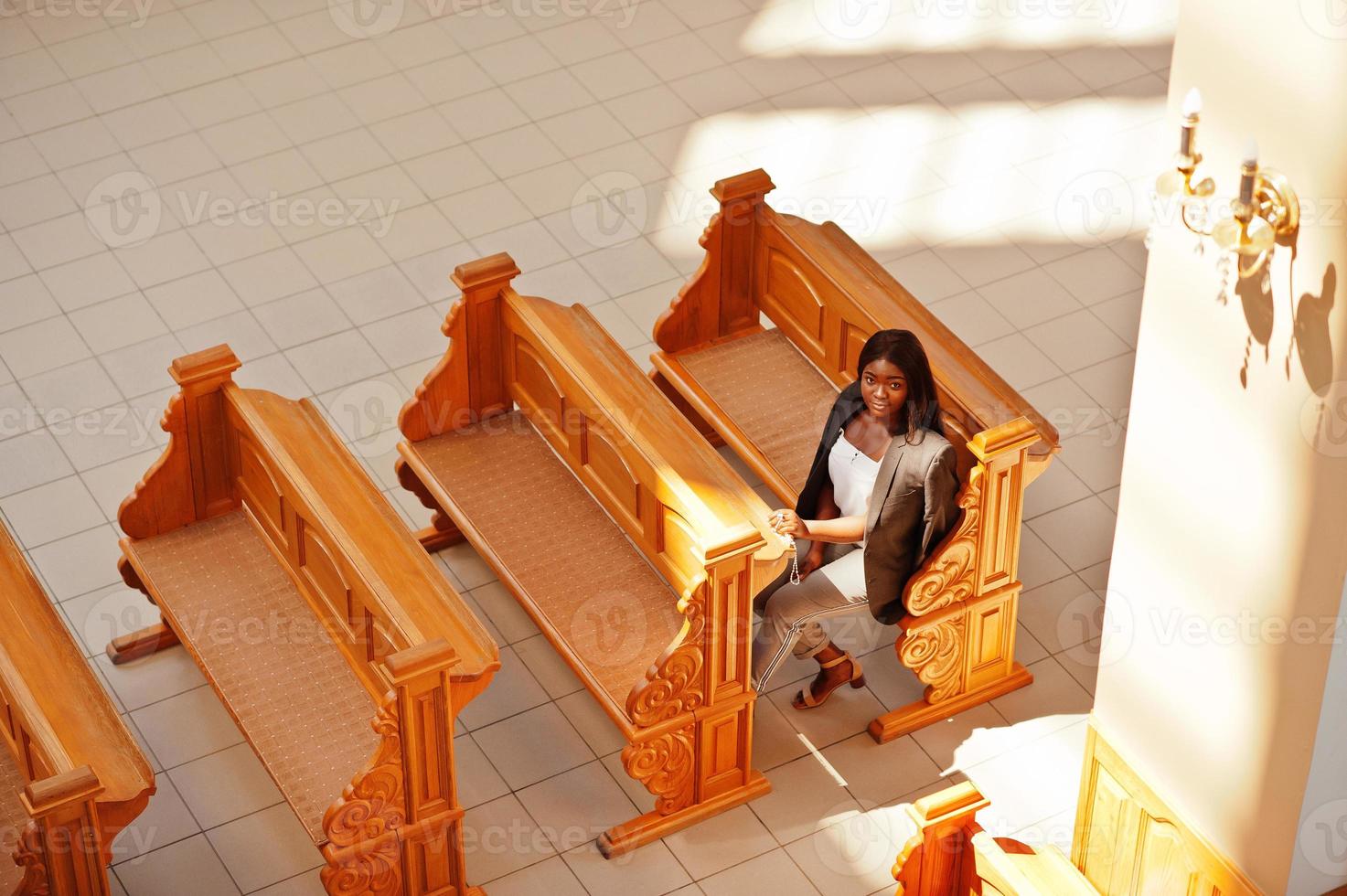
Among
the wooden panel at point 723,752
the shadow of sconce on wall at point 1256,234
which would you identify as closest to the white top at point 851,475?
the wooden panel at point 723,752

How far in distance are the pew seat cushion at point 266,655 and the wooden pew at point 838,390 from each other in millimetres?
1771

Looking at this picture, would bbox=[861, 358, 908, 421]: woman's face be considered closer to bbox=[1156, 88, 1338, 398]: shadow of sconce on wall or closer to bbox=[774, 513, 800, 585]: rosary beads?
bbox=[774, 513, 800, 585]: rosary beads

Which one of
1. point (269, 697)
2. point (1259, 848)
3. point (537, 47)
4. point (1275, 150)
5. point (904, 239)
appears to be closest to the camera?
point (1275, 150)

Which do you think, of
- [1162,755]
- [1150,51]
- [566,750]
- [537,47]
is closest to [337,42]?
[537,47]

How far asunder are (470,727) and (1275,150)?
3.85 m

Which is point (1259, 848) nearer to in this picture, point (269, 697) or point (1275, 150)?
point (1275, 150)

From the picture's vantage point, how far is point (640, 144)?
961 cm

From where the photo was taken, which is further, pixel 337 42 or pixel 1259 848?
pixel 337 42

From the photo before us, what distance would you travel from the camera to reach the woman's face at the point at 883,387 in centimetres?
604

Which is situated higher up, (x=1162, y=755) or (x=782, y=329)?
(x=782, y=329)

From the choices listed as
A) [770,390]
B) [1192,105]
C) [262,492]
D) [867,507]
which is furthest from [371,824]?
[1192,105]

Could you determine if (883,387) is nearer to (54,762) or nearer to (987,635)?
(987,635)

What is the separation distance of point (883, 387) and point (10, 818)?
121 inches

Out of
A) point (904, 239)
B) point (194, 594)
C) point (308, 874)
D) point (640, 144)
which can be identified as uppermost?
point (640, 144)
